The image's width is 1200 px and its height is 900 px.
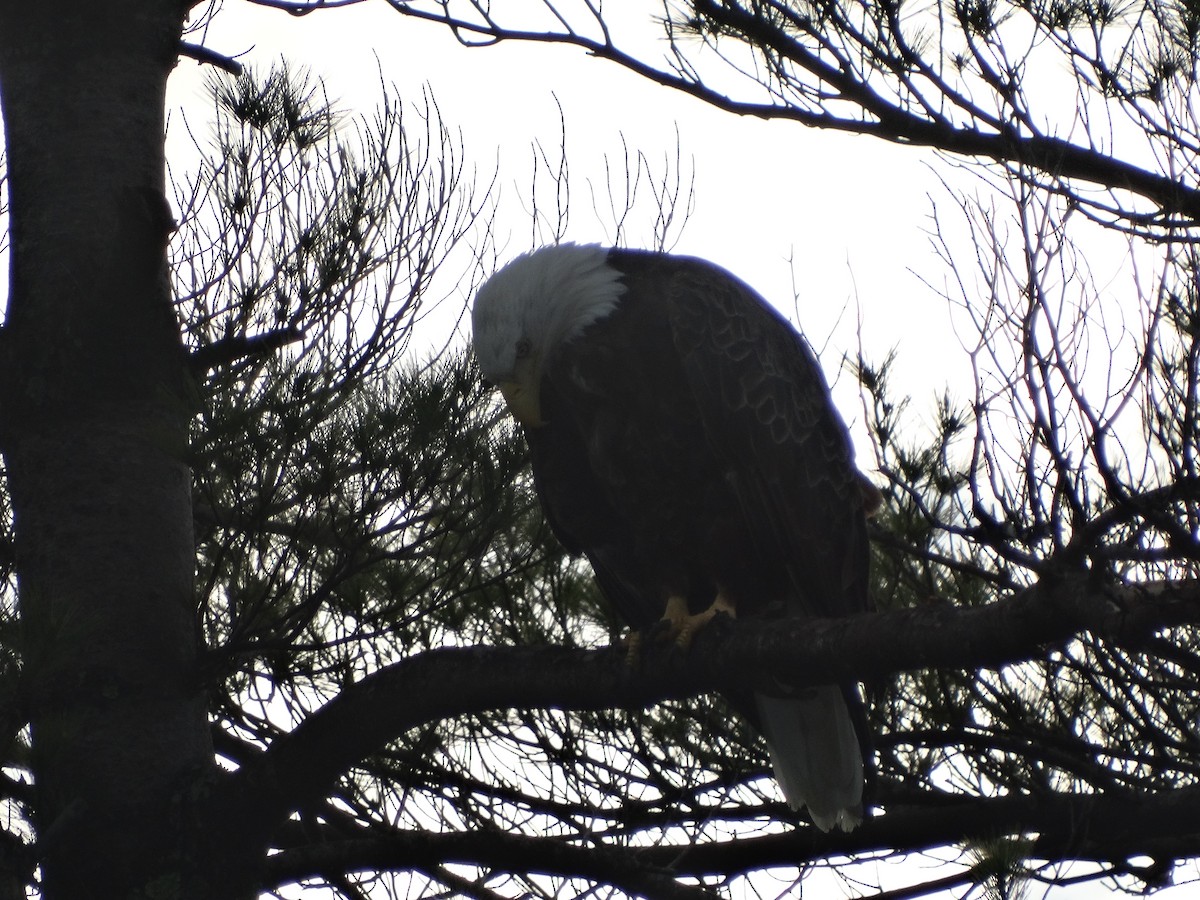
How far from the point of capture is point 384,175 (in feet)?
9.26

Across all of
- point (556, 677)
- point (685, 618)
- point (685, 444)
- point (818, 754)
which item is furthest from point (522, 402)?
point (818, 754)

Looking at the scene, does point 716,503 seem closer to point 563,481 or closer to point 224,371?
point 563,481

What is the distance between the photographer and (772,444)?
10.7ft

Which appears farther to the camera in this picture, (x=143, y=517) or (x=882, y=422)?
(x=882, y=422)

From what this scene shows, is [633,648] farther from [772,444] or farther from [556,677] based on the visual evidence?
[772,444]

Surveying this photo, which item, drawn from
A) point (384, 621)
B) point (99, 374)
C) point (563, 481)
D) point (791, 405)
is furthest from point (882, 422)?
point (99, 374)

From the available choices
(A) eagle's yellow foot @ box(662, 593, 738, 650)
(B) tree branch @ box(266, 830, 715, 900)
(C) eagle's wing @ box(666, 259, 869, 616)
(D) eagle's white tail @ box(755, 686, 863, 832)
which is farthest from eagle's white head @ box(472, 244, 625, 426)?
(D) eagle's white tail @ box(755, 686, 863, 832)

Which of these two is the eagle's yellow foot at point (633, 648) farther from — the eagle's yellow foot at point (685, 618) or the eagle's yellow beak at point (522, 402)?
the eagle's yellow beak at point (522, 402)

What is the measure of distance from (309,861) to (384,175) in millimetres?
1386

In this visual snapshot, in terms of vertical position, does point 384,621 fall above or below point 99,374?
below

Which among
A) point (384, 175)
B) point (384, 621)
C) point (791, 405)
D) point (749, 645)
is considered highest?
point (384, 175)

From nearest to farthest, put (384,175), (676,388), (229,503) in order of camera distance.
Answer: (229,503) < (384,175) < (676,388)

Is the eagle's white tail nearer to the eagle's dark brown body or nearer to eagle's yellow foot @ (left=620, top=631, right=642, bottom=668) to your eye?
the eagle's dark brown body

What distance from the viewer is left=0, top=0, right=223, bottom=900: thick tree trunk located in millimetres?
2746
